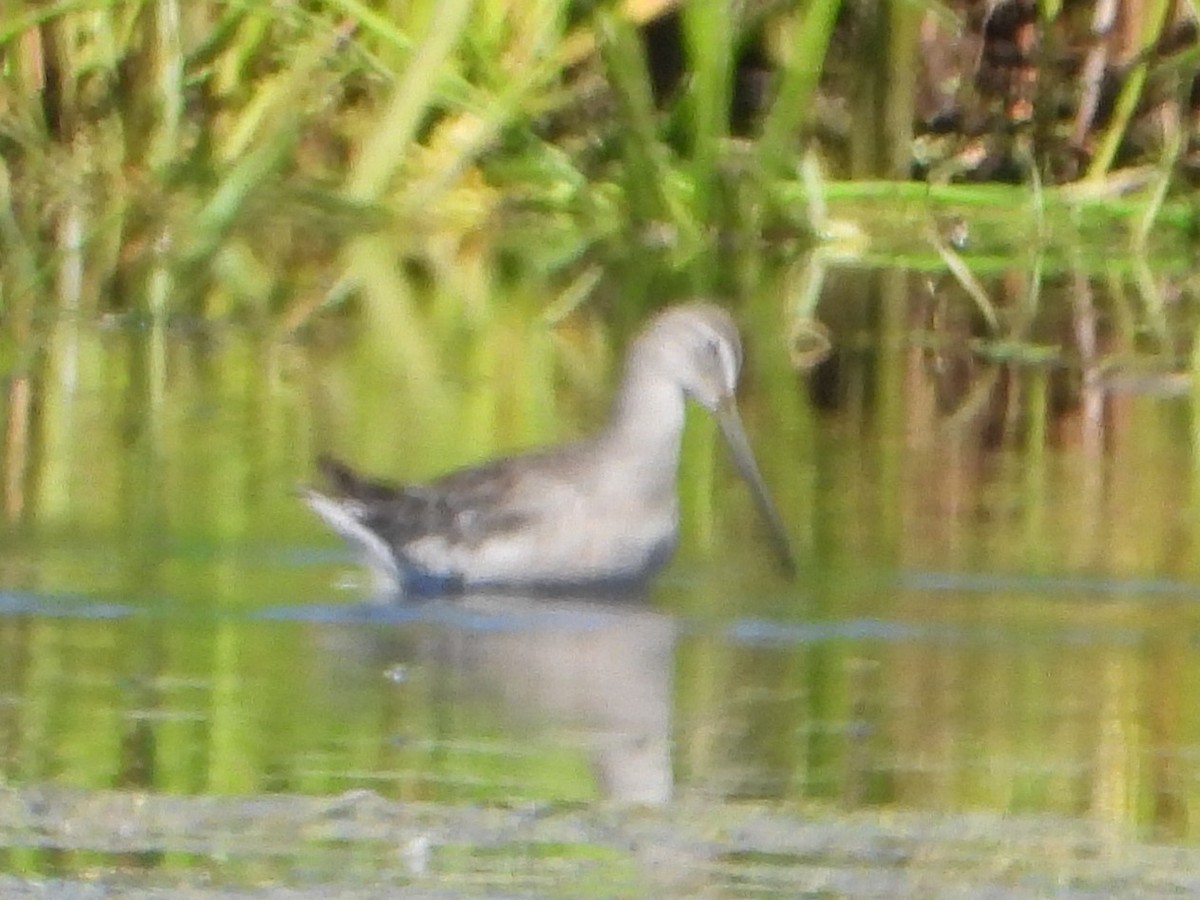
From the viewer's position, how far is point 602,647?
6.78 metres

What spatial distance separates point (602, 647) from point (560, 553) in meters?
0.77

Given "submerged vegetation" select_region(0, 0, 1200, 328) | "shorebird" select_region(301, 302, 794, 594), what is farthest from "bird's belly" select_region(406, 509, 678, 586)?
"submerged vegetation" select_region(0, 0, 1200, 328)

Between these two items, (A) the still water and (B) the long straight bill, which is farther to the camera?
(B) the long straight bill

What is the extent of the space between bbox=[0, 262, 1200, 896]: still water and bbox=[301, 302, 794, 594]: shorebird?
0.34 feet

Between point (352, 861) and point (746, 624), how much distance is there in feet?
7.86

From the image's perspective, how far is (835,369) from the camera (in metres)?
11.3

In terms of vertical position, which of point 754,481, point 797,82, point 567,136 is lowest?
point 754,481

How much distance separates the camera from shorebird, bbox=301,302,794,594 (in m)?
7.53

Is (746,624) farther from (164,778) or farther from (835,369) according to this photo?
(835,369)

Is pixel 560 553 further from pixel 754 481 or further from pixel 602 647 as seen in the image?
pixel 602 647

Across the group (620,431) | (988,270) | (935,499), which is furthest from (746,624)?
(988,270)

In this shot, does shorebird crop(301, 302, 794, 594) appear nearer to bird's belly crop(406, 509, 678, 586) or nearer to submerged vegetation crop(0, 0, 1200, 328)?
bird's belly crop(406, 509, 678, 586)

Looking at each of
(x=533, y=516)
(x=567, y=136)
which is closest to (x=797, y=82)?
(x=567, y=136)

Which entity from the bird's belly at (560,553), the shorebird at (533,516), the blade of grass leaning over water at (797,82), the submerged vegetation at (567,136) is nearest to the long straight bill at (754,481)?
the shorebird at (533,516)
